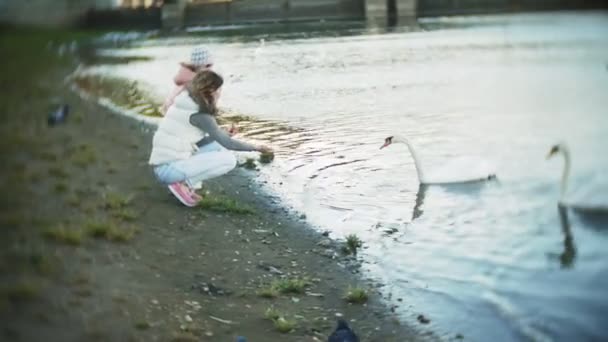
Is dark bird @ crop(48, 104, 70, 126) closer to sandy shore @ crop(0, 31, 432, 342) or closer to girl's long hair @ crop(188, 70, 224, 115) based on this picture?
sandy shore @ crop(0, 31, 432, 342)

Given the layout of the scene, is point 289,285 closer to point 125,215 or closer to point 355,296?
point 355,296

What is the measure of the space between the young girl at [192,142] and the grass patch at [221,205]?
2cm

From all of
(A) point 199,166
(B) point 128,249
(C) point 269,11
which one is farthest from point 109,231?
(C) point 269,11

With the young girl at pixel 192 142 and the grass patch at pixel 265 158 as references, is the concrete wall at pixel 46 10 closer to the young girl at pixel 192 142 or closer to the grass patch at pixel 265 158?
the young girl at pixel 192 142

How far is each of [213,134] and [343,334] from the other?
2.11 ft

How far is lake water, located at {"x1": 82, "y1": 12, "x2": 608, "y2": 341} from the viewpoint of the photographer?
6.89ft

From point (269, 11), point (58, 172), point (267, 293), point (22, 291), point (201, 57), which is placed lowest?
point (267, 293)

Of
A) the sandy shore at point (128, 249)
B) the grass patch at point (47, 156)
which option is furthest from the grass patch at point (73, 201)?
the grass patch at point (47, 156)

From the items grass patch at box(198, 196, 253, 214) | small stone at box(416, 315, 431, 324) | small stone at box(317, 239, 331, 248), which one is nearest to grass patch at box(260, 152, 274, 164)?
grass patch at box(198, 196, 253, 214)

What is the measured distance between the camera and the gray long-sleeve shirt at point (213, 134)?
2.01 meters

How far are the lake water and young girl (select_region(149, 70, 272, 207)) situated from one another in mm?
70

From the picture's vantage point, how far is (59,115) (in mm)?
1931

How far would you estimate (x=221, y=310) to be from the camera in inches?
75.5

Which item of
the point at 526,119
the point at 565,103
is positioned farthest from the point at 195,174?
the point at 565,103
